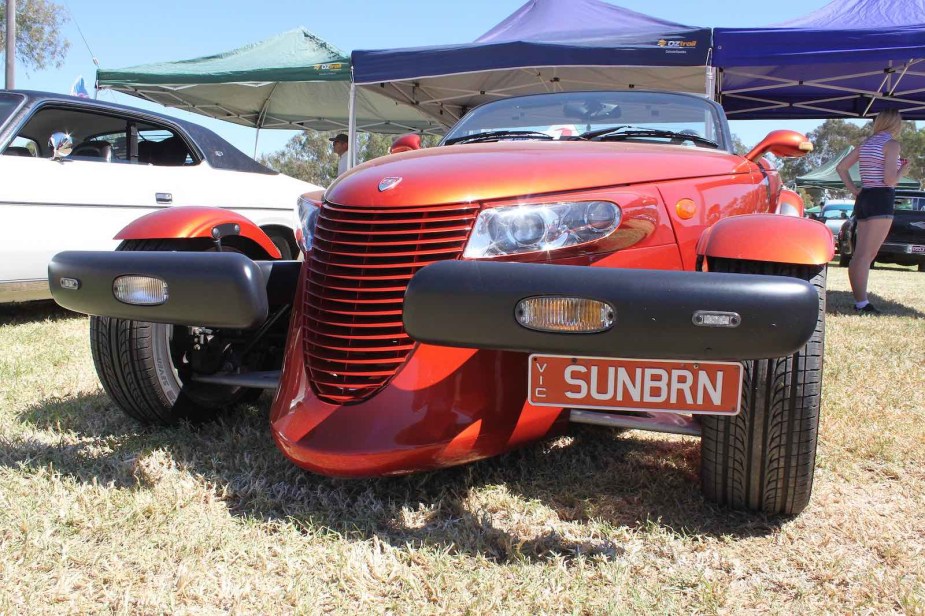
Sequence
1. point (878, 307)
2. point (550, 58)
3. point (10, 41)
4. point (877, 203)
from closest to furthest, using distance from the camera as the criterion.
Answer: point (877, 203) → point (878, 307) → point (550, 58) → point (10, 41)

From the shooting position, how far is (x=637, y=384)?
1.61 m

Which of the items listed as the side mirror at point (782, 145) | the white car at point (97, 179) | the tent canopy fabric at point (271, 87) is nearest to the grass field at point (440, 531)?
the side mirror at point (782, 145)

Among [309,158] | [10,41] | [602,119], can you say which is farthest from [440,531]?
[309,158]

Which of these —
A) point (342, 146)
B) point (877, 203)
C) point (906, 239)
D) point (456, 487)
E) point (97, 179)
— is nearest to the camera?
point (456, 487)

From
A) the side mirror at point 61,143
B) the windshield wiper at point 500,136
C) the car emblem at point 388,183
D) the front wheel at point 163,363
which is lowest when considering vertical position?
the front wheel at point 163,363

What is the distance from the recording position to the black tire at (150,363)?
236 cm

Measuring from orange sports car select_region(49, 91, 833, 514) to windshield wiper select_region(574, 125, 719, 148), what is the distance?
474mm

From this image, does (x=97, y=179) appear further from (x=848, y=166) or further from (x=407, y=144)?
(x=848, y=166)

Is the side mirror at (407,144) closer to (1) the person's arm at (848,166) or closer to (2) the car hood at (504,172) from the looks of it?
(2) the car hood at (504,172)

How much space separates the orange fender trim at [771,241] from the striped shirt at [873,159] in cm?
483

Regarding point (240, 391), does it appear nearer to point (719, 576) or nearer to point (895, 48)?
point (719, 576)

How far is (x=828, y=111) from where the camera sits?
9859 mm

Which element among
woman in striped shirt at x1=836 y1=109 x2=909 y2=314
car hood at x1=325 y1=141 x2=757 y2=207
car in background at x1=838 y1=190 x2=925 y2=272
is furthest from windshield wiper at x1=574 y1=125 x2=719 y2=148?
car in background at x1=838 y1=190 x2=925 y2=272

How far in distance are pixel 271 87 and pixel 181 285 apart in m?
11.7
